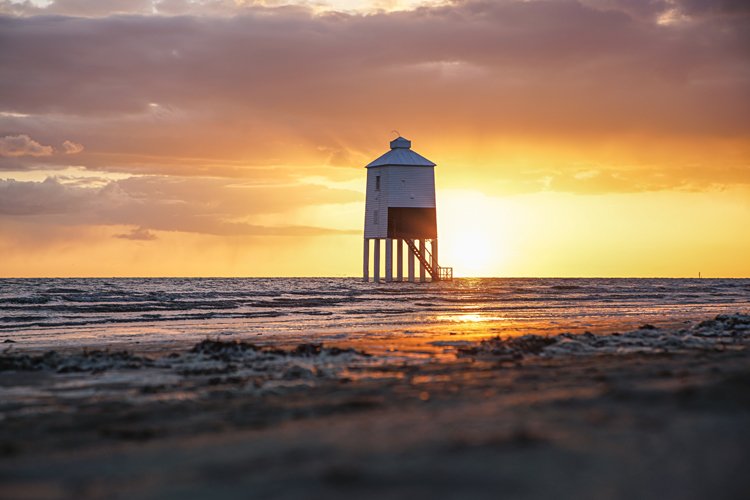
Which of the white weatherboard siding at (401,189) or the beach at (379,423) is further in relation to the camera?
the white weatherboard siding at (401,189)

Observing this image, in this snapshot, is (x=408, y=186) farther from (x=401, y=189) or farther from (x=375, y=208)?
(x=375, y=208)

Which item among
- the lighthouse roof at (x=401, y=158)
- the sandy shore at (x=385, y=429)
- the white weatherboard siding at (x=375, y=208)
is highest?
the lighthouse roof at (x=401, y=158)

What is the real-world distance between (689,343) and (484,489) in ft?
41.3

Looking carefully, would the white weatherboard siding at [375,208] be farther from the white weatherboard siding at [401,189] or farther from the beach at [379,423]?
the beach at [379,423]

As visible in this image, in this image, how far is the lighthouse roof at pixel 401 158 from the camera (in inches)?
2614

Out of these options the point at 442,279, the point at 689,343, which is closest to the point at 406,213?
the point at 442,279

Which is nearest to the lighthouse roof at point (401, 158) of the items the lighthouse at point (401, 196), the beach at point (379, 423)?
the lighthouse at point (401, 196)

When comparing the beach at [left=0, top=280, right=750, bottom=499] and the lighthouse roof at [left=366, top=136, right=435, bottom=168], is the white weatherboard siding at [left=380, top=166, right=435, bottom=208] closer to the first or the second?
the lighthouse roof at [left=366, top=136, right=435, bottom=168]

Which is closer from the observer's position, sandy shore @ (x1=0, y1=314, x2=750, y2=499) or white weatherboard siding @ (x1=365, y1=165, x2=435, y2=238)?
sandy shore @ (x1=0, y1=314, x2=750, y2=499)

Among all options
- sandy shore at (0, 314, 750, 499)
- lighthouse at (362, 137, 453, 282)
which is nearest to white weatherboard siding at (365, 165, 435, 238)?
lighthouse at (362, 137, 453, 282)

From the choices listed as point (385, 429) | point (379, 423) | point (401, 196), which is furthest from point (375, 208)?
point (385, 429)

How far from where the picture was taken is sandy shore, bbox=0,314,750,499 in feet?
21.1

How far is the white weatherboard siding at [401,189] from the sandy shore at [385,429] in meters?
52.0

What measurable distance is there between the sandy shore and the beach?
0.03m
